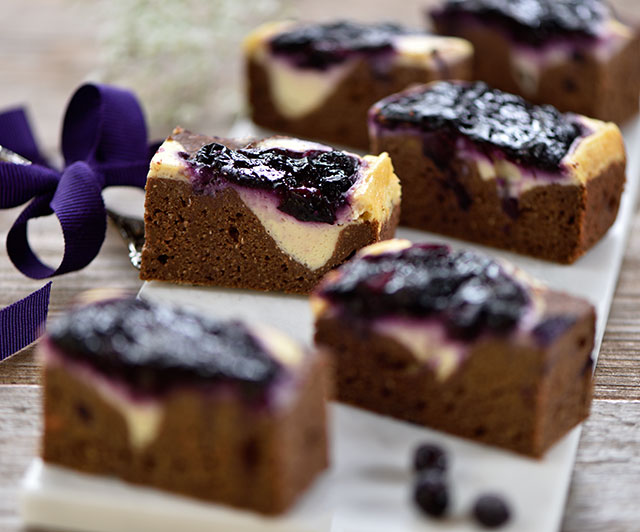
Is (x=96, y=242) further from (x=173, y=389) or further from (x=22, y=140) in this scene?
(x=173, y=389)

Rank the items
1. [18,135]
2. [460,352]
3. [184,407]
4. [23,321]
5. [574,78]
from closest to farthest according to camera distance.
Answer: [184,407] < [460,352] < [23,321] < [18,135] < [574,78]

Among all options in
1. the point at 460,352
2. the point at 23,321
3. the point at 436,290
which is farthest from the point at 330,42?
the point at 460,352

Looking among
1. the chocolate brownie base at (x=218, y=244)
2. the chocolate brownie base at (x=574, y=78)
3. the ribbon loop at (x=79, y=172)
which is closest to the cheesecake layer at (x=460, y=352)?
the chocolate brownie base at (x=218, y=244)

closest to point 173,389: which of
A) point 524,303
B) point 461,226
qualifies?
point 524,303

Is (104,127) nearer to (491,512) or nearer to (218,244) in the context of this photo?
(218,244)

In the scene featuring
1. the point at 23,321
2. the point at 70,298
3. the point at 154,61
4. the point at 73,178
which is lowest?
the point at 70,298
